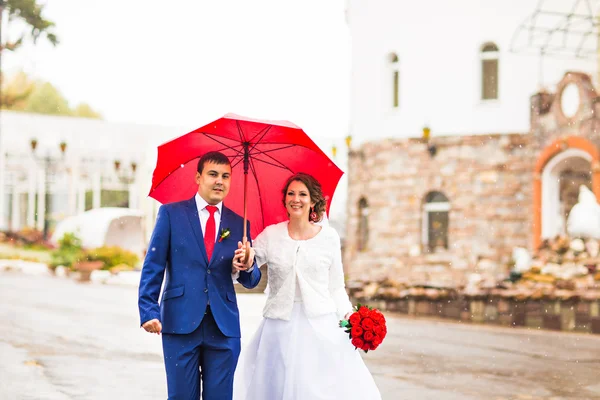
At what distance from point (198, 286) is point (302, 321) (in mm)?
767

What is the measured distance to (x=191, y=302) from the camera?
159 inches

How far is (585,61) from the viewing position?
18.8 meters

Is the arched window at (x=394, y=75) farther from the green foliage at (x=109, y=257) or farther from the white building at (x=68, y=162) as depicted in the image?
the white building at (x=68, y=162)

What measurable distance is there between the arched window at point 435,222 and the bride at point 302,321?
16.2 meters

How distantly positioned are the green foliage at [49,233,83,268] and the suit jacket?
20832 millimetres

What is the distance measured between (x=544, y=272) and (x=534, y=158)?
163 inches

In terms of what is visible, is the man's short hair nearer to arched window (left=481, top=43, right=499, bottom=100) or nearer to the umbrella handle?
the umbrella handle

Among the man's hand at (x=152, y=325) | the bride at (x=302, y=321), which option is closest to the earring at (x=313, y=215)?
the bride at (x=302, y=321)

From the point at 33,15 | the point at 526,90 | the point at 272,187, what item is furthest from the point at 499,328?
the point at 33,15

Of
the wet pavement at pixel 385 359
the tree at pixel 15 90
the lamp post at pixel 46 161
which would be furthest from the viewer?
the tree at pixel 15 90

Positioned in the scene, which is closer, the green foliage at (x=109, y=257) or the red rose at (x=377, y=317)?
the red rose at (x=377, y=317)

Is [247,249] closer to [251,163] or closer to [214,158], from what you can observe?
[214,158]

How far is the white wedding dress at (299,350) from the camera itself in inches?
178

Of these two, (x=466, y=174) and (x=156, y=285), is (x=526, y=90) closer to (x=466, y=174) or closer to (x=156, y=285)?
(x=466, y=174)
